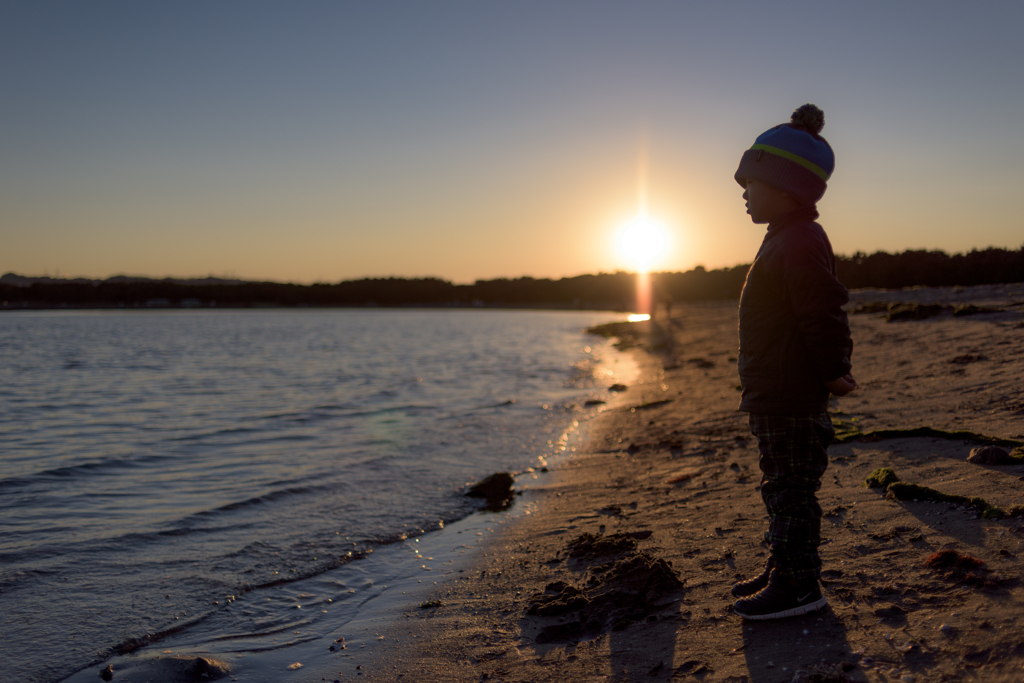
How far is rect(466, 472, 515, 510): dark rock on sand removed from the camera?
689 cm

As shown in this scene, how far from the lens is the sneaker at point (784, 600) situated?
2982 mm

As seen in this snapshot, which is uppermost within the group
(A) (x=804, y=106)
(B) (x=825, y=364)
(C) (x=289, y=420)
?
(A) (x=804, y=106)

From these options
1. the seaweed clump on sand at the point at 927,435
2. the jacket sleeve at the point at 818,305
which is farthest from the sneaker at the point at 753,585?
the seaweed clump on sand at the point at 927,435

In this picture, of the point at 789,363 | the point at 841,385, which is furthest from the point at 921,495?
the point at 789,363

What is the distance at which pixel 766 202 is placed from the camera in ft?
10.1

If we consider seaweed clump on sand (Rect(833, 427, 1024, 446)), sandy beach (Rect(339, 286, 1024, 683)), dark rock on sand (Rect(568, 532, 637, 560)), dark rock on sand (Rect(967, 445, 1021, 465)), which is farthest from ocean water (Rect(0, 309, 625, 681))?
dark rock on sand (Rect(967, 445, 1021, 465))

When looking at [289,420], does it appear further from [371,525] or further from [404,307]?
[404,307]

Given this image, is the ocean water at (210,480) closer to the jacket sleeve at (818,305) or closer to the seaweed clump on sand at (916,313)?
the jacket sleeve at (818,305)

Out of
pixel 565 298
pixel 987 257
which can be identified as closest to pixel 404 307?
pixel 565 298

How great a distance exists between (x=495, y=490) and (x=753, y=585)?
13.5 ft

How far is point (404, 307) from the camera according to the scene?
178 m

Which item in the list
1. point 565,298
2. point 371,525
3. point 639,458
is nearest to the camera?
point 371,525

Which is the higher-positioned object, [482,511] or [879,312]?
[879,312]

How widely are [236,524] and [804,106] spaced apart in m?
6.28
